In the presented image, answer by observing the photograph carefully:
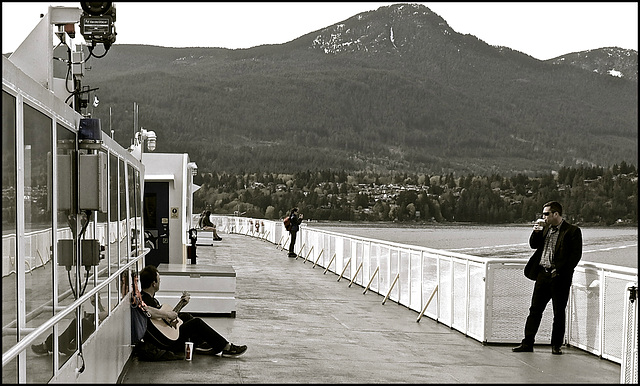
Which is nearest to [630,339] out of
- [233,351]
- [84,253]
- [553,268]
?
[553,268]

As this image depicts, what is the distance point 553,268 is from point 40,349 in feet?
26.2

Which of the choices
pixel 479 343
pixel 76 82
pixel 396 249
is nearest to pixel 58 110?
pixel 76 82

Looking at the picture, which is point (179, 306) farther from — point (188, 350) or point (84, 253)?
point (84, 253)

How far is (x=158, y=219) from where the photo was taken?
26.0m

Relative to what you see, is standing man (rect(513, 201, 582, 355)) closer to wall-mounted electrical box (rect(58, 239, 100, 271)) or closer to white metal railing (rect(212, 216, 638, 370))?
white metal railing (rect(212, 216, 638, 370))

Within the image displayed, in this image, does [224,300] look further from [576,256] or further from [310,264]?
[310,264]

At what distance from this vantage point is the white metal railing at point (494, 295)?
11750mm

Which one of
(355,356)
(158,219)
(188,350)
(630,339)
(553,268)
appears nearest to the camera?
(630,339)

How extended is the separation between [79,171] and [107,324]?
214 centimetres

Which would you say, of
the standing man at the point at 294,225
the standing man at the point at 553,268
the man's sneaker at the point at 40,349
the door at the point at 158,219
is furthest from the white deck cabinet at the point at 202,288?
the standing man at the point at 294,225

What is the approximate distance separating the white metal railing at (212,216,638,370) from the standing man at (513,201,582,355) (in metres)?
0.36

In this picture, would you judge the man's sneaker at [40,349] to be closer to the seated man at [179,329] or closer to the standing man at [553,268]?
the seated man at [179,329]

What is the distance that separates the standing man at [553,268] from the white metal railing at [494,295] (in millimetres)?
362

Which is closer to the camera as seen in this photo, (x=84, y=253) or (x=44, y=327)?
(x=44, y=327)
